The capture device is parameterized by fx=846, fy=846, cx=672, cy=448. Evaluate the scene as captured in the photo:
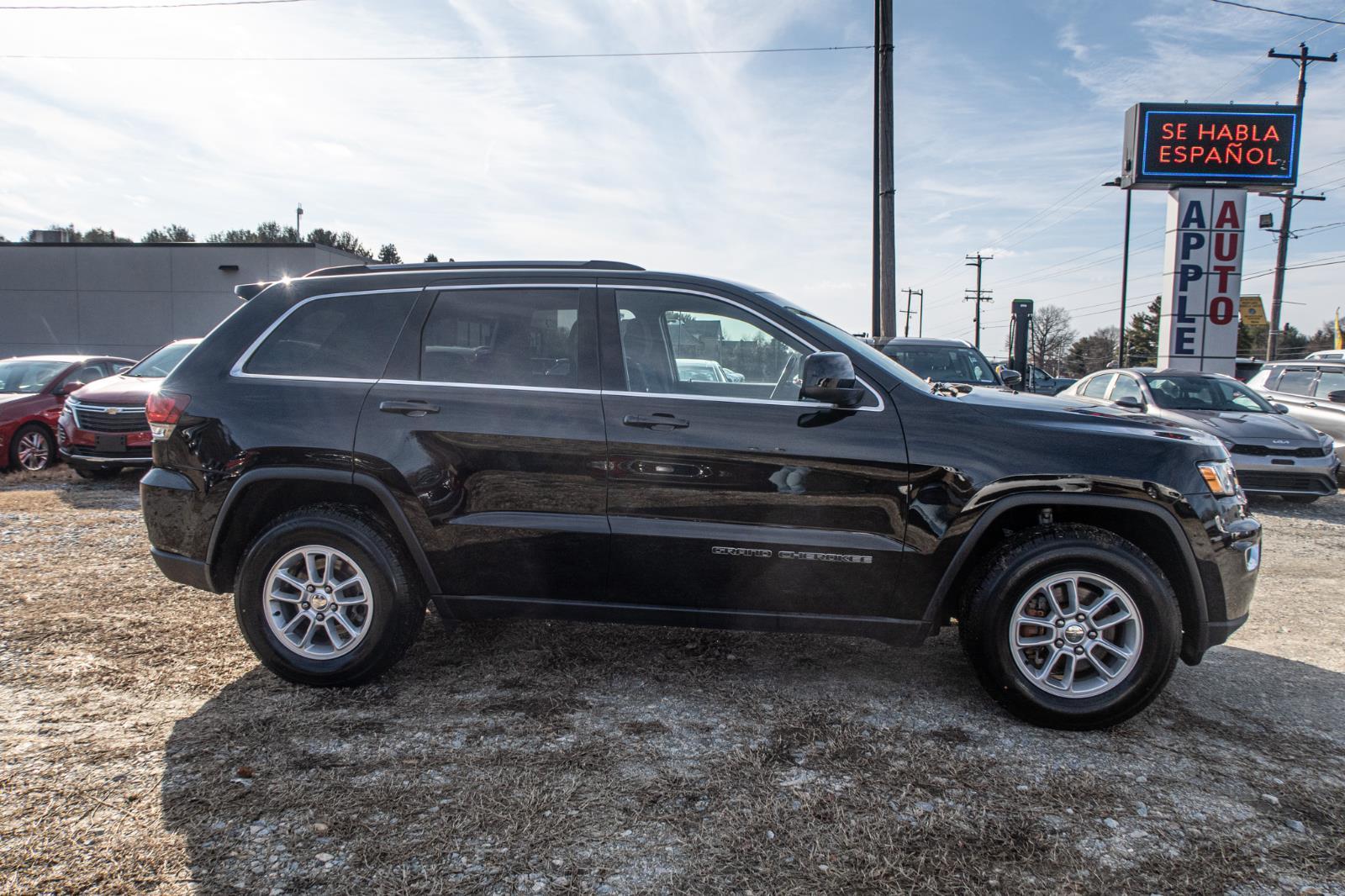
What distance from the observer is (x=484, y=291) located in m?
3.89

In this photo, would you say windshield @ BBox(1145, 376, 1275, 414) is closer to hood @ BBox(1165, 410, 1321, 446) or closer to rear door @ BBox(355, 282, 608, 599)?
hood @ BBox(1165, 410, 1321, 446)

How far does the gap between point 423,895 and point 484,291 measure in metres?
2.51

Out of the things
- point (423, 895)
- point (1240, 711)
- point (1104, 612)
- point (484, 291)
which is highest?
point (484, 291)

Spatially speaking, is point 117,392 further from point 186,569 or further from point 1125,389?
point 1125,389

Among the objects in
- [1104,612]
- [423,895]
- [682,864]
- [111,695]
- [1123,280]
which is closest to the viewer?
[423,895]

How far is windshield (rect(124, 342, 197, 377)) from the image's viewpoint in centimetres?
1095

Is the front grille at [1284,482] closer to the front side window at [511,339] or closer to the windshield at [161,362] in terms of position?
the front side window at [511,339]

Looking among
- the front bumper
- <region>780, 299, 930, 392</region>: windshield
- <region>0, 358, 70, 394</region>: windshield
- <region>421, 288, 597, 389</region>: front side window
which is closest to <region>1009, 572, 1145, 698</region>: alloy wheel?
<region>780, 299, 930, 392</region>: windshield

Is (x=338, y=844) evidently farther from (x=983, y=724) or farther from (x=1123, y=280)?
(x=1123, y=280)

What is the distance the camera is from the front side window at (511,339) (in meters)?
3.76

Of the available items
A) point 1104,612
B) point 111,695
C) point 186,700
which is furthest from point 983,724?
point 111,695

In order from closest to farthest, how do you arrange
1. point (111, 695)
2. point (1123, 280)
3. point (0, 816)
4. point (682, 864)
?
point (682, 864)
point (0, 816)
point (111, 695)
point (1123, 280)

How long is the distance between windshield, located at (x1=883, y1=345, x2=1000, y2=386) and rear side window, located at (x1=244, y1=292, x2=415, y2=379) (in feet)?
25.8

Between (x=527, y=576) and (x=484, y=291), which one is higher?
(x=484, y=291)
